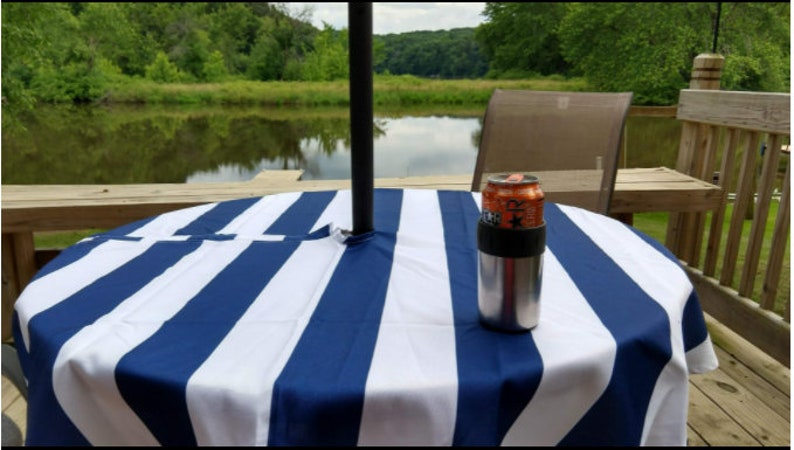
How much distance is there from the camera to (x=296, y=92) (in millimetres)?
19375

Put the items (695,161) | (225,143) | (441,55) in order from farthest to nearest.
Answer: (225,143) → (441,55) → (695,161)

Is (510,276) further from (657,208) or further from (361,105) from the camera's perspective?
(657,208)

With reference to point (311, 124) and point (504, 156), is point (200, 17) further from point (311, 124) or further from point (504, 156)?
point (504, 156)

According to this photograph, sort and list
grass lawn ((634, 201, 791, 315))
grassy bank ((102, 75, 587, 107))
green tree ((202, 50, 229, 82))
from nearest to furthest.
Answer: grass lawn ((634, 201, 791, 315)) < grassy bank ((102, 75, 587, 107)) < green tree ((202, 50, 229, 82))

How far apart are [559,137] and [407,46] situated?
1179cm

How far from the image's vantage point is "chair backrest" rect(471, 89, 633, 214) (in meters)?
1.64

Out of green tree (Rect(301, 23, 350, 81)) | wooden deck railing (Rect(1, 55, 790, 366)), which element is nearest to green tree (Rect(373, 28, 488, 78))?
green tree (Rect(301, 23, 350, 81))

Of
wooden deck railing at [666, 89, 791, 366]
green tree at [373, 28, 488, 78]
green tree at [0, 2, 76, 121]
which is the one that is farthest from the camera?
green tree at [373, 28, 488, 78]

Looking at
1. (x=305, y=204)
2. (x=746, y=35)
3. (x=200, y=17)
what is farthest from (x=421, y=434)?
(x=200, y=17)

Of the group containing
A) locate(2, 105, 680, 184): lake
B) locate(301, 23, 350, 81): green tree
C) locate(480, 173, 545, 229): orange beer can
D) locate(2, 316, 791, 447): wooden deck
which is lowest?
locate(2, 105, 680, 184): lake

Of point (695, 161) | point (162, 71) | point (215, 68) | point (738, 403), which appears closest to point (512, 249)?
point (738, 403)

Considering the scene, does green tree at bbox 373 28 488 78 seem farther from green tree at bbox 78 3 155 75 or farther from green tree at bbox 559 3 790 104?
green tree at bbox 78 3 155 75

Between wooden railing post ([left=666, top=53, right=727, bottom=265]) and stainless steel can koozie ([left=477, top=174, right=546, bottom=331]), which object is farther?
wooden railing post ([left=666, top=53, right=727, bottom=265])

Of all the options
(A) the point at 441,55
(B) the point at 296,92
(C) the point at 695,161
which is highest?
(A) the point at 441,55
